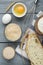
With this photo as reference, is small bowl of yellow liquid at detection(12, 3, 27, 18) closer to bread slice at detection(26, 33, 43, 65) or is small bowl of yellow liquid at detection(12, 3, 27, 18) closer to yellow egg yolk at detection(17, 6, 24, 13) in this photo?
yellow egg yolk at detection(17, 6, 24, 13)

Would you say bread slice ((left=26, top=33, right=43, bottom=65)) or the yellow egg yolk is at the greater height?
the yellow egg yolk

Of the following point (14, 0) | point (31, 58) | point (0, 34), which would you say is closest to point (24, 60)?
point (31, 58)

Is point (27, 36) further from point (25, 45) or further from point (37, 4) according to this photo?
point (37, 4)

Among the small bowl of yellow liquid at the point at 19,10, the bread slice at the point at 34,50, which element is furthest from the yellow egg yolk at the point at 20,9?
the bread slice at the point at 34,50

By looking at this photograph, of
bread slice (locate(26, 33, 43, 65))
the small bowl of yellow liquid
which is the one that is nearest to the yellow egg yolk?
the small bowl of yellow liquid

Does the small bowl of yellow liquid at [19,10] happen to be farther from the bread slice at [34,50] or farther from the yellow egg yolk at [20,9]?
the bread slice at [34,50]
